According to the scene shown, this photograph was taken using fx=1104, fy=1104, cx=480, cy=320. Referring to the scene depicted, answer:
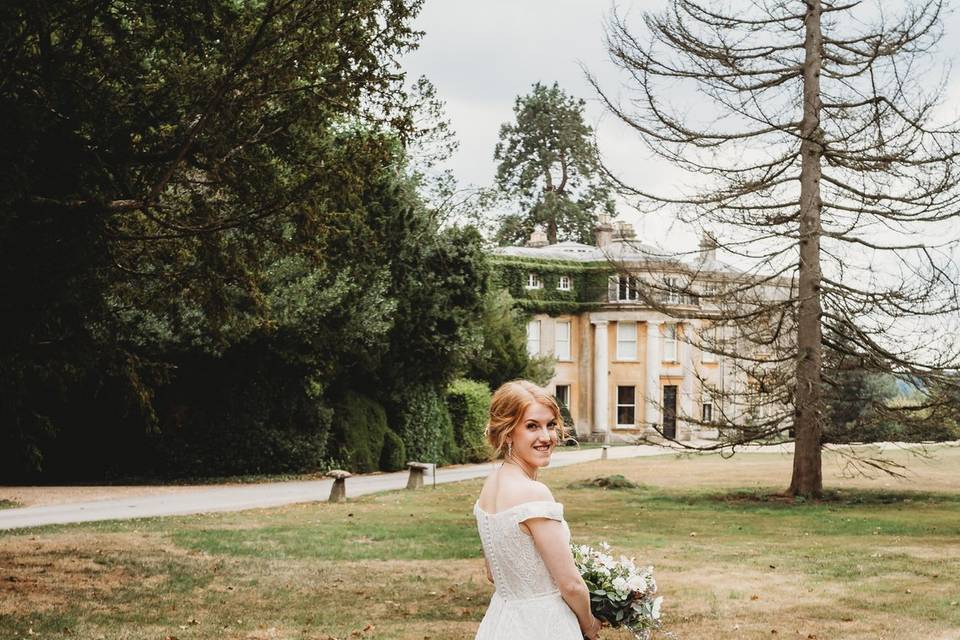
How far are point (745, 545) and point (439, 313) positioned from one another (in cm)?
1586

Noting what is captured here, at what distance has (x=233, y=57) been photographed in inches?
447

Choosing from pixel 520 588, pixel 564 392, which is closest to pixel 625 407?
pixel 564 392

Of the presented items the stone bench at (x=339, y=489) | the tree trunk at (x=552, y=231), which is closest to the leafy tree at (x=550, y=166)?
the tree trunk at (x=552, y=231)

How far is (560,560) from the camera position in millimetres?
3830

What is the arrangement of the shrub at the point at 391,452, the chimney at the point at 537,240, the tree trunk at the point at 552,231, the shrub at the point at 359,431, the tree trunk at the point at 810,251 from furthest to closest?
the tree trunk at the point at 552,231 < the chimney at the point at 537,240 < the shrub at the point at 391,452 < the shrub at the point at 359,431 < the tree trunk at the point at 810,251

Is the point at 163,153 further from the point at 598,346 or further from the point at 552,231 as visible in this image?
the point at 552,231

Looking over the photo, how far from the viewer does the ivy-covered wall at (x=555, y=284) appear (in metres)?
51.2

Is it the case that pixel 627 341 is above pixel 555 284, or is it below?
below

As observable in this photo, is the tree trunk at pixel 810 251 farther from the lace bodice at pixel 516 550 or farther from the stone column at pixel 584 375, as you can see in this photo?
the stone column at pixel 584 375

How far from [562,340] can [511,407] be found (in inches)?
1953

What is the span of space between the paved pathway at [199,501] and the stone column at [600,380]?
2430 cm

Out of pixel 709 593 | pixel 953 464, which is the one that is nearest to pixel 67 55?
pixel 709 593

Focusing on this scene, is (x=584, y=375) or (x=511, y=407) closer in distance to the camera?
(x=511, y=407)

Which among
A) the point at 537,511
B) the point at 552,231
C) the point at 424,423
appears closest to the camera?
the point at 537,511
